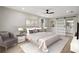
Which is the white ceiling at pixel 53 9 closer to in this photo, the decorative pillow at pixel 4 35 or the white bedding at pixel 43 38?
Result: the white bedding at pixel 43 38

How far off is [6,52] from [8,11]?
3.55 ft

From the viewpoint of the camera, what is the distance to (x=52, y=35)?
234 centimetres

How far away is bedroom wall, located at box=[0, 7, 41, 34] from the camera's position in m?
2.03

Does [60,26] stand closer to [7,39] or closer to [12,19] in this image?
[12,19]

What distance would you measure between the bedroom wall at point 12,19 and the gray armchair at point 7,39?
121 millimetres

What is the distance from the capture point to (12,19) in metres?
2.12

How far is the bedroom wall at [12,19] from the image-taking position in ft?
6.65

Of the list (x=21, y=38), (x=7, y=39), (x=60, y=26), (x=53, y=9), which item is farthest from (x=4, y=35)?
(x=60, y=26)

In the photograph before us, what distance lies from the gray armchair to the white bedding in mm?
418

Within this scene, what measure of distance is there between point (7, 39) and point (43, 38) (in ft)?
3.31

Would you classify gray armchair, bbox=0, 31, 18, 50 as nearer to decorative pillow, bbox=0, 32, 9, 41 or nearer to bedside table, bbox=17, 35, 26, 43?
decorative pillow, bbox=0, 32, 9, 41
